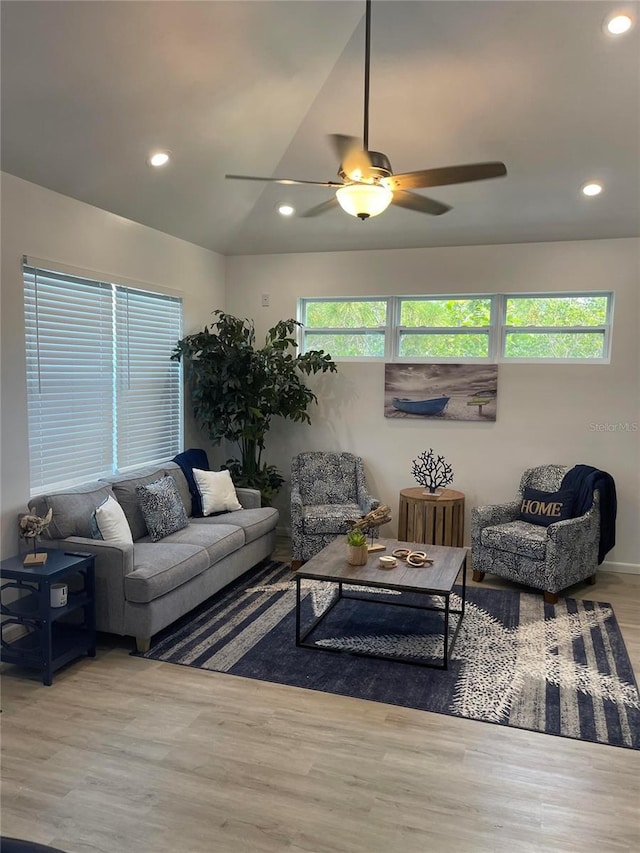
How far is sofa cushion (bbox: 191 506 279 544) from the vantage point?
4703 millimetres

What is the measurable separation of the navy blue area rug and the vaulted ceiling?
2.96 m

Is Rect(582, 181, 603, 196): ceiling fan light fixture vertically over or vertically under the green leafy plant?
over

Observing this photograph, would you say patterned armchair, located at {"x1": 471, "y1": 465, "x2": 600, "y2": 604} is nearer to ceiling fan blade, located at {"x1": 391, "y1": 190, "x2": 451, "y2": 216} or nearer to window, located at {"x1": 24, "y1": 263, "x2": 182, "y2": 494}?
ceiling fan blade, located at {"x1": 391, "y1": 190, "x2": 451, "y2": 216}

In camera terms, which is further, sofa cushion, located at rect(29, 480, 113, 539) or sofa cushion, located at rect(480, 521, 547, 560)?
sofa cushion, located at rect(480, 521, 547, 560)

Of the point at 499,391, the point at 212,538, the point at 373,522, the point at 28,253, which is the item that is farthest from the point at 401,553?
the point at 28,253

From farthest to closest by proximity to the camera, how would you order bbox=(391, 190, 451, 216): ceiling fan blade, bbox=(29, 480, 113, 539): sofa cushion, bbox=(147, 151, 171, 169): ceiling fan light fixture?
1. bbox=(147, 151, 171, 169): ceiling fan light fixture
2. bbox=(29, 480, 113, 539): sofa cushion
3. bbox=(391, 190, 451, 216): ceiling fan blade

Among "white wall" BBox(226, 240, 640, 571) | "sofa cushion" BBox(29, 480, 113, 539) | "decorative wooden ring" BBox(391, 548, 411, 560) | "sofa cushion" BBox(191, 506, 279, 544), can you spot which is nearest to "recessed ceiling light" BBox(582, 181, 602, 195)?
"white wall" BBox(226, 240, 640, 571)

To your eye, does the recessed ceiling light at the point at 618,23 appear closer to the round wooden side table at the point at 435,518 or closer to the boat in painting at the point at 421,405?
the boat in painting at the point at 421,405

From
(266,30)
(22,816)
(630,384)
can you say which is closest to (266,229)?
(266,30)

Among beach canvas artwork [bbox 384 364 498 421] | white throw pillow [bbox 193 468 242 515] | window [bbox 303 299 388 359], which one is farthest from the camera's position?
window [bbox 303 299 388 359]

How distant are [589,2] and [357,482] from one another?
12.4 feet

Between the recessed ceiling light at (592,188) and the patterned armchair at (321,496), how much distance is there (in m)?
2.83

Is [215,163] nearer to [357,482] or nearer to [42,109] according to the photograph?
[42,109]

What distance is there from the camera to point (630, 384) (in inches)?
199
